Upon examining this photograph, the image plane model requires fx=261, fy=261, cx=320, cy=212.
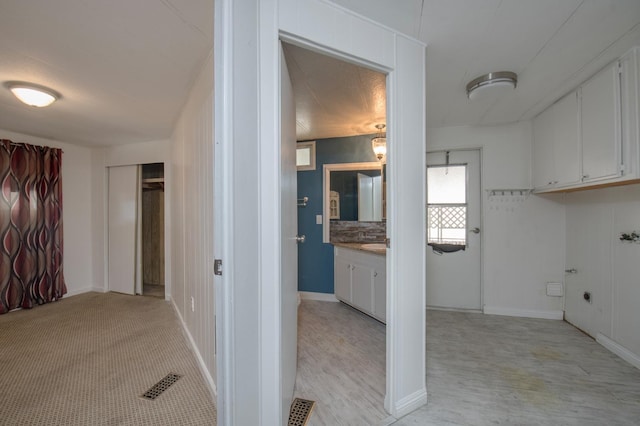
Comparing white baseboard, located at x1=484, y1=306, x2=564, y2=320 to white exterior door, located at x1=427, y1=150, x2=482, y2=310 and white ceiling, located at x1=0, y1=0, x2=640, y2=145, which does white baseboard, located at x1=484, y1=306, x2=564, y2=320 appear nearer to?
white exterior door, located at x1=427, y1=150, x2=482, y2=310

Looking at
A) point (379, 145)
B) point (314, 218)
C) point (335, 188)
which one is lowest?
point (314, 218)

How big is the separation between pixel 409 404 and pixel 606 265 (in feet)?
7.44

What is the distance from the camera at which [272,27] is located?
1.20 metres

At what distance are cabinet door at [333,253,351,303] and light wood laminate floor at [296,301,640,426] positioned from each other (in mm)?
477

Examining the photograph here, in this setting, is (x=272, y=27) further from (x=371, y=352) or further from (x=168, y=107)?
(x=371, y=352)

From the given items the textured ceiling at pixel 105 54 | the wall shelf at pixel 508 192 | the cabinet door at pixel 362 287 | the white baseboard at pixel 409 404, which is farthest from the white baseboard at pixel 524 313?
the textured ceiling at pixel 105 54

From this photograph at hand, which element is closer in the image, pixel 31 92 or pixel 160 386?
pixel 160 386

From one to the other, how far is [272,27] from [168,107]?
74.4 inches

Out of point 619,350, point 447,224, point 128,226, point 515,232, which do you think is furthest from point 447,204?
point 128,226

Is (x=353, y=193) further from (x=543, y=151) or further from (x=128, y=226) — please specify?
(x=128, y=226)

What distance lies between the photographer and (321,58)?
1759mm

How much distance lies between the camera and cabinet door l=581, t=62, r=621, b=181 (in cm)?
183

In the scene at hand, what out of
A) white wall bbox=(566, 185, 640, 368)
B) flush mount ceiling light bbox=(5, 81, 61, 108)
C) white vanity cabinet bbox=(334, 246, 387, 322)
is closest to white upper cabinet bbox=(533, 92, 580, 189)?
white wall bbox=(566, 185, 640, 368)

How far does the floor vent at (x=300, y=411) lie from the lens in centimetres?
149
